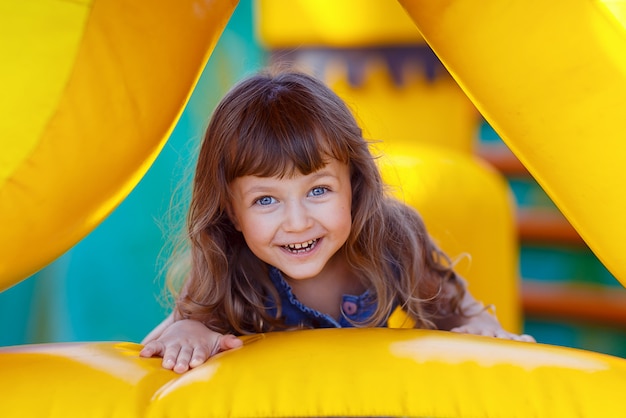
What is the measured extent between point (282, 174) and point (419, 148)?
717 millimetres

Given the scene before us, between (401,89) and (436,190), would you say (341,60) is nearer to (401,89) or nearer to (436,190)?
(401,89)

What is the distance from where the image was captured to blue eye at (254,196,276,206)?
1290 millimetres

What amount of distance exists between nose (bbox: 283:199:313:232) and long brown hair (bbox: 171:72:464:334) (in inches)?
1.9

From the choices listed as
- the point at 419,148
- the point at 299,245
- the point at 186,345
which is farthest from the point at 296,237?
the point at 419,148

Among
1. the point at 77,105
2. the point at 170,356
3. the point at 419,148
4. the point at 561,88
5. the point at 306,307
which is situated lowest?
the point at 170,356

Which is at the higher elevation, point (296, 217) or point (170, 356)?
point (296, 217)

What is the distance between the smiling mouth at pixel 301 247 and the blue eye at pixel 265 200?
7 centimetres

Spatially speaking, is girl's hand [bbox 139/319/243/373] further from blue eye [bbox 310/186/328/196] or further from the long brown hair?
blue eye [bbox 310/186/328/196]

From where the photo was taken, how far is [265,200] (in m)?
1.29

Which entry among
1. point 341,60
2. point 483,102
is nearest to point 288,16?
point 341,60

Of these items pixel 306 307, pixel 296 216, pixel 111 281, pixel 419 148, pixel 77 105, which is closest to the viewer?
pixel 77 105

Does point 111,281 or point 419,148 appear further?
point 111,281

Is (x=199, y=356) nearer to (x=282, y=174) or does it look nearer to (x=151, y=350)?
(x=151, y=350)

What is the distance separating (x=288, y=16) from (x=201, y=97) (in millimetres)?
379
